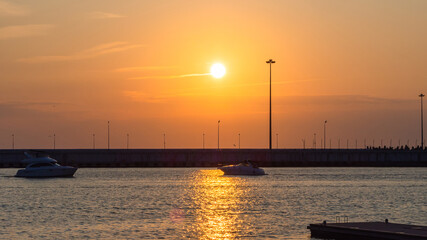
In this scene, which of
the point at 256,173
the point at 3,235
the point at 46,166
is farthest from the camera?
the point at 256,173

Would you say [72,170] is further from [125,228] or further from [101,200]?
[125,228]

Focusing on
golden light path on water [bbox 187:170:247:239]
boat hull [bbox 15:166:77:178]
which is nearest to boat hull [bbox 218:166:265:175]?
boat hull [bbox 15:166:77:178]

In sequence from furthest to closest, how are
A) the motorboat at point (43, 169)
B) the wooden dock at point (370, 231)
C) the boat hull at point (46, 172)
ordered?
the motorboat at point (43, 169), the boat hull at point (46, 172), the wooden dock at point (370, 231)

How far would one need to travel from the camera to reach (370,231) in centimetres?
5672

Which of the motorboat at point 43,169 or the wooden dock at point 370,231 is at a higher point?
the motorboat at point 43,169

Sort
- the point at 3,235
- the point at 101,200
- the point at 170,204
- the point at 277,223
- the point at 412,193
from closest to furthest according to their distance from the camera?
the point at 3,235
the point at 277,223
the point at 170,204
the point at 101,200
the point at 412,193

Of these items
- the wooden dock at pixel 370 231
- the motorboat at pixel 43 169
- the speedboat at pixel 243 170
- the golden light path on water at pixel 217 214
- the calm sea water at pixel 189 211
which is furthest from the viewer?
the speedboat at pixel 243 170

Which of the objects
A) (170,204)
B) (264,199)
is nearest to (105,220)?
(170,204)

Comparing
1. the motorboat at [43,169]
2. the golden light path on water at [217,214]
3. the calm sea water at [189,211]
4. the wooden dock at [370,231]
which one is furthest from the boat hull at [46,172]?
the wooden dock at [370,231]

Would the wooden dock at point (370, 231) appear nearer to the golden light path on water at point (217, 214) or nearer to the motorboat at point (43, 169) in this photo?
the golden light path on water at point (217, 214)

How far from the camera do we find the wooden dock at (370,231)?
179ft

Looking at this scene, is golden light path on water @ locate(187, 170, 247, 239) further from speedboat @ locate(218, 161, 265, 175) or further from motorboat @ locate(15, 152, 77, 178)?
speedboat @ locate(218, 161, 265, 175)

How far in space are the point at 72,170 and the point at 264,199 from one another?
207 feet

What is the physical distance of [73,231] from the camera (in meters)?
69.1
